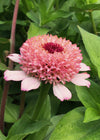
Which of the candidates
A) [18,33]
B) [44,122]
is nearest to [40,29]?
[18,33]

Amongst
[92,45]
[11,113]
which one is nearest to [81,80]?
[92,45]

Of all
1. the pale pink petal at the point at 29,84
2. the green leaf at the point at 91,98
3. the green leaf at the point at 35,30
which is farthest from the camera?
the green leaf at the point at 35,30

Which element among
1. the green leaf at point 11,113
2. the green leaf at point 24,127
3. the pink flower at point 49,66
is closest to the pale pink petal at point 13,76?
the pink flower at point 49,66

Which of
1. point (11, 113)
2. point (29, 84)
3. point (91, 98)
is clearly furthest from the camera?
point (11, 113)

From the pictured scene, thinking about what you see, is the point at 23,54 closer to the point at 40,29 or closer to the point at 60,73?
the point at 60,73

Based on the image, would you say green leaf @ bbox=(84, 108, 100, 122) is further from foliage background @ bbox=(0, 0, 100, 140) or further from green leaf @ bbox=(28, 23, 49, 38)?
green leaf @ bbox=(28, 23, 49, 38)

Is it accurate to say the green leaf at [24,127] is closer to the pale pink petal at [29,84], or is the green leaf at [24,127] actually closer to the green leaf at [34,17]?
the pale pink petal at [29,84]

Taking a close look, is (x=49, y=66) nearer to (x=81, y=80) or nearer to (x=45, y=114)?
(x=81, y=80)
